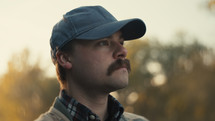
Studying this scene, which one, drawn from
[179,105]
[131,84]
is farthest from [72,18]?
[131,84]

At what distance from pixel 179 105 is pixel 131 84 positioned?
12.4 meters

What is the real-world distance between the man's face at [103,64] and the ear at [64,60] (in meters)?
0.12

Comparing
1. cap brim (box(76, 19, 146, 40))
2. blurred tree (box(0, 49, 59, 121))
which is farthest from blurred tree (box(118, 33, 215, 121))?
cap brim (box(76, 19, 146, 40))

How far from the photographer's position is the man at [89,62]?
298 cm

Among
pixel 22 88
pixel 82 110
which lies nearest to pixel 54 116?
pixel 82 110

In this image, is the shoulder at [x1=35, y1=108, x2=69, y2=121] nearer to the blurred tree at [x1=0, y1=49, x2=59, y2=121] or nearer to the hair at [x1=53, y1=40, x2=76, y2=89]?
the hair at [x1=53, y1=40, x2=76, y2=89]

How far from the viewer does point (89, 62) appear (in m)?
3.04

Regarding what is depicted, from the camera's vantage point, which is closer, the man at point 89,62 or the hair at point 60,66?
the man at point 89,62

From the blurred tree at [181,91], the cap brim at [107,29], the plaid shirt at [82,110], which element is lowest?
the blurred tree at [181,91]

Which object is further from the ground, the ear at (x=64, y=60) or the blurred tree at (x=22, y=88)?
the ear at (x=64, y=60)

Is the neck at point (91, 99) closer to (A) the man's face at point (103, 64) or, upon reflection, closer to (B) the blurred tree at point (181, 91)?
(A) the man's face at point (103, 64)

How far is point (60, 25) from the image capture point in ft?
10.5

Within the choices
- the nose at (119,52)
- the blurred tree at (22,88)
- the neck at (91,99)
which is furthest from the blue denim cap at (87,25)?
the blurred tree at (22,88)

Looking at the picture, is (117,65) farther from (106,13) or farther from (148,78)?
(148,78)
